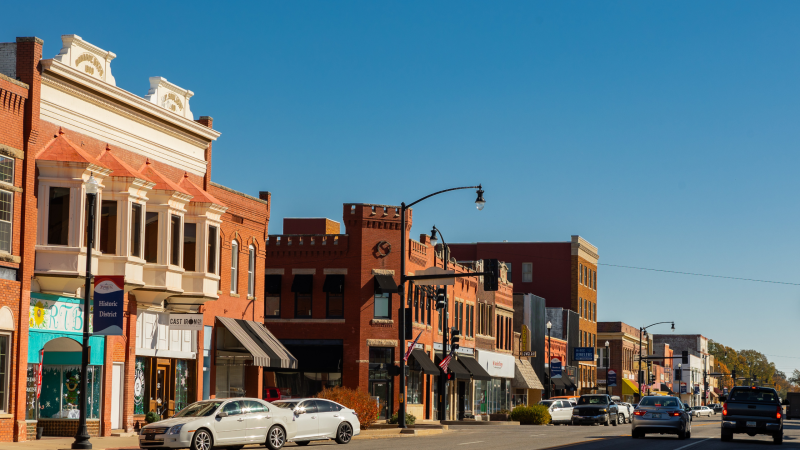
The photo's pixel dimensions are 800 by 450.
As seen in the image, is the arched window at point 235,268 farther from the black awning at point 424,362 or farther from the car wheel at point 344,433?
the black awning at point 424,362

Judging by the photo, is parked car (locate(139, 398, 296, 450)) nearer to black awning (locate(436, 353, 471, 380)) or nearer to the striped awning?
the striped awning

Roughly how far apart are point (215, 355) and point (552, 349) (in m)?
47.6

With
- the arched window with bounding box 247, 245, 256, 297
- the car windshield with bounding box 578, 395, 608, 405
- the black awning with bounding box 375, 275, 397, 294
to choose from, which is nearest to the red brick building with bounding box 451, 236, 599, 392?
the car windshield with bounding box 578, 395, 608, 405

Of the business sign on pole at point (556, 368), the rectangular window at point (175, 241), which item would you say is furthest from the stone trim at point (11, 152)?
the business sign on pole at point (556, 368)

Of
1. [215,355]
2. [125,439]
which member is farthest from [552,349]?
[125,439]

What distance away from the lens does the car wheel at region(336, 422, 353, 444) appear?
28828mm

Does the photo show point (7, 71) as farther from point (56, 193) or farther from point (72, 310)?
point (72, 310)

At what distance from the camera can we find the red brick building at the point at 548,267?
89750 millimetres

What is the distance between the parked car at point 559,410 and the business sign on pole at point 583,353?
83.0 feet

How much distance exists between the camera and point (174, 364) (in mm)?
34188

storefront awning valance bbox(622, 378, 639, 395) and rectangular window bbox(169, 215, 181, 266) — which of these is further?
storefront awning valance bbox(622, 378, 639, 395)

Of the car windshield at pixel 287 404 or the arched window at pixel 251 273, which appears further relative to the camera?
the arched window at pixel 251 273

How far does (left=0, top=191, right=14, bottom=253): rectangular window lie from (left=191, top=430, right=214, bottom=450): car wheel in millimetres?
7480

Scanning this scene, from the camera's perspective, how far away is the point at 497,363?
67062mm
